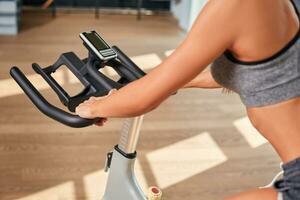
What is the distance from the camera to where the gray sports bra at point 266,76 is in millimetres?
1065

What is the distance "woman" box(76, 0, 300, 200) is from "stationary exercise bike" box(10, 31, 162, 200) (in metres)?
0.05

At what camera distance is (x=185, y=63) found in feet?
3.45

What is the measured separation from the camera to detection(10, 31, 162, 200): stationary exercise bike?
4.02ft

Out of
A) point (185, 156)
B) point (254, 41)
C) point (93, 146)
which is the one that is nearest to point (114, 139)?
point (93, 146)

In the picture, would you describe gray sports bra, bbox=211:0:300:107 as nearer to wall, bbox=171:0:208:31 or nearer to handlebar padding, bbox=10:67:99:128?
handlebar padding, bbox=10:67:99:128

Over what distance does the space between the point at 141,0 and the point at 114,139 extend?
2.76 metres

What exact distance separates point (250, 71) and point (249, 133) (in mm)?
2081

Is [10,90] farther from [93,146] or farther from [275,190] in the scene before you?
[275,190]

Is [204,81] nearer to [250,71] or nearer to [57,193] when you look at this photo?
[250,71]

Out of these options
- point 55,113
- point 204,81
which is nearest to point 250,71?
point 204,81

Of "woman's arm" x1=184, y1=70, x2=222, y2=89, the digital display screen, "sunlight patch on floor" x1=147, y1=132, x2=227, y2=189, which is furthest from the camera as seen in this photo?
"sunlight patch on floor" x1=147, y1=132, x2=227, y2=189

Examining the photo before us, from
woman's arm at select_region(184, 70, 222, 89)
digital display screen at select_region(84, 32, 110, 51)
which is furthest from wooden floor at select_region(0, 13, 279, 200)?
digital display screen at select_region(84, 32, 110, 51)

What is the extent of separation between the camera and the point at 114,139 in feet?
9.50

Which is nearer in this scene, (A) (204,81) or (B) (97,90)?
(B) (97,90)
